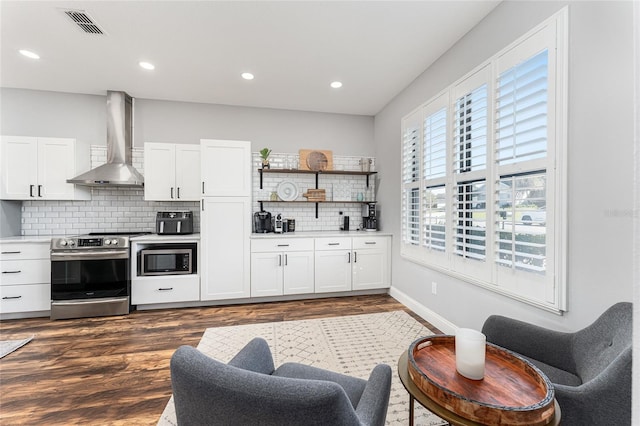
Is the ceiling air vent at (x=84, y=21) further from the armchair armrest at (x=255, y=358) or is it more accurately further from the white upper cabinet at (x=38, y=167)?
the armchair armrest at (x=255, y=358)

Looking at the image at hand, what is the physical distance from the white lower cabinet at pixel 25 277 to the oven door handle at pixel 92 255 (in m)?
0.21

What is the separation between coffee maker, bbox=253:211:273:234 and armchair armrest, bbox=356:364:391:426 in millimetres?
3148

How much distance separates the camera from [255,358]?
4.31 ft

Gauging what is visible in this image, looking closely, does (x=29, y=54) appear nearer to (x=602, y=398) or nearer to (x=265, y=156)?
(x=265, y=156)

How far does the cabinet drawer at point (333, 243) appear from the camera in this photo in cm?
387

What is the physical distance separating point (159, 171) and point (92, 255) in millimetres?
1308

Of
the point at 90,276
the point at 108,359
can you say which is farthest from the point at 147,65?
the point at 108,359

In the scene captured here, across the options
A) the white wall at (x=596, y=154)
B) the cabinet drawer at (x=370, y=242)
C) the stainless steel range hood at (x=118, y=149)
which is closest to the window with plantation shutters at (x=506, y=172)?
the white wall at (x=596, y=154)

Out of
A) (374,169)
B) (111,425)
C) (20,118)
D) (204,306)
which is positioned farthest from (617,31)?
(20,118)

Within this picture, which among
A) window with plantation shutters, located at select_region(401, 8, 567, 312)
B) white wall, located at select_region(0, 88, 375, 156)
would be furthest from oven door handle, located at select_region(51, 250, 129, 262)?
window with plantation shutters, located at select_region(401, 8, 567, 312)

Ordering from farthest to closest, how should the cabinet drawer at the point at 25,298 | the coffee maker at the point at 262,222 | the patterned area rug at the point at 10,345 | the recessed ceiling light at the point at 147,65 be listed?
the coffee maker at the point at 262,222 → the cabinet drawer at the point at 25,298 → the recessed ceiling light at the point at 147,65 → the patterned area rug at the point at 10,345

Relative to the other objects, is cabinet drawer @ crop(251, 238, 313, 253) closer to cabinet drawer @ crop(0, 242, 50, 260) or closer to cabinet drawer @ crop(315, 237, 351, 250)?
cabinet drawer @ crop(315, 237, 351, 250)

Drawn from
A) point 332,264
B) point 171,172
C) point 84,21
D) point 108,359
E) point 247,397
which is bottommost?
point 108,359

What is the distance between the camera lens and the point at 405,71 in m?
3.19
